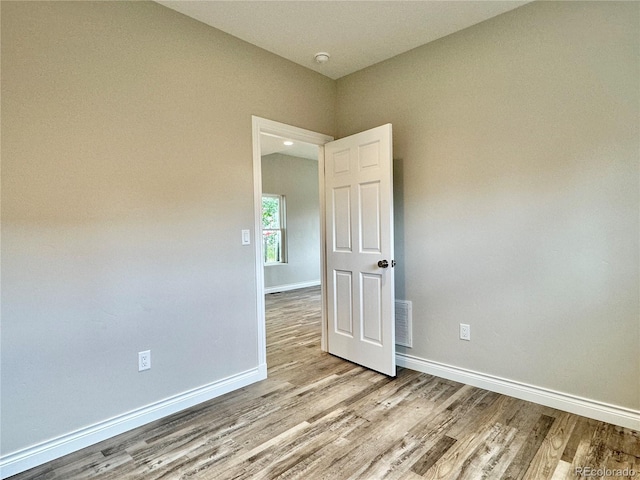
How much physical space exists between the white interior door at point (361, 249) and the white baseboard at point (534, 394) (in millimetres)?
344

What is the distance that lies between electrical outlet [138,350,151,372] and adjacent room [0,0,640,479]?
15 mm

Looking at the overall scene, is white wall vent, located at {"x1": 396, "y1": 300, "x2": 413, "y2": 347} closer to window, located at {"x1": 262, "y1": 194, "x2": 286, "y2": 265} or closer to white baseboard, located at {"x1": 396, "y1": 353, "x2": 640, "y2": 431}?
white baseboard, located at {"x1": 396, "y1": 353, "x2": 640, "y2": 431}

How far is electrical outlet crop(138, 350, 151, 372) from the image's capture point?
2.11 metres

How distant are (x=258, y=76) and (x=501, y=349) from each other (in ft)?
8.79

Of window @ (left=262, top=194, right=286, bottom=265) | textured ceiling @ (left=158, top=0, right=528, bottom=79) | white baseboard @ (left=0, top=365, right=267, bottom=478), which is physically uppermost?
textured ceiling @ (left=158, top=0, right=528, bottom=79)

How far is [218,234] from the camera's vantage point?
2.44m

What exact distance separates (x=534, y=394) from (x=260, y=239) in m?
2.16

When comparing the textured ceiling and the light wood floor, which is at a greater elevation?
the textured ceiling

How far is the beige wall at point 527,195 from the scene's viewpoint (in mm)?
1956

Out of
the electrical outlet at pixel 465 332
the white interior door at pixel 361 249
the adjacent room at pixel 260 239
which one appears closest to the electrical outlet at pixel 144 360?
the adjacent room at pixel 260 239

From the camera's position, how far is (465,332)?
257 cm

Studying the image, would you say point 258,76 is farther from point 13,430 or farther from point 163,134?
point 13,430

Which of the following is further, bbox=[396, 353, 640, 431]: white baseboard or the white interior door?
the white interior door

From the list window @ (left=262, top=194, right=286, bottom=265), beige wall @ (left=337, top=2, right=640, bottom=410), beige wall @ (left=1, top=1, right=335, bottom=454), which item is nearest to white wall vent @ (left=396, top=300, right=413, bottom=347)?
beige wall @ (left=337, top=2, right=640, bottom=410)
